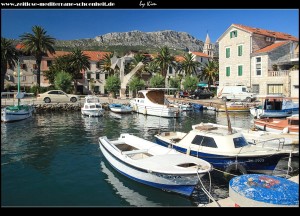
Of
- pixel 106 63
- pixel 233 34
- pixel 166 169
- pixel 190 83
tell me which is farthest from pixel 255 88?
pixel 166 169

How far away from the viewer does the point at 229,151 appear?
42.1 feet

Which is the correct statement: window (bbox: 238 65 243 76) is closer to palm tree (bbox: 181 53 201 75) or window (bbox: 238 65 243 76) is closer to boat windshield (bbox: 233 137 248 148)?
palm tree (bbox: 181 53 201 75)

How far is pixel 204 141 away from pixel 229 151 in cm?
134

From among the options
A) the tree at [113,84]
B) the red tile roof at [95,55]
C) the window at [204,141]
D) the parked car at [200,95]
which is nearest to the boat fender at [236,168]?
the window at [204,141]

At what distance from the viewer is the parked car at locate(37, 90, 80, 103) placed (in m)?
44.3

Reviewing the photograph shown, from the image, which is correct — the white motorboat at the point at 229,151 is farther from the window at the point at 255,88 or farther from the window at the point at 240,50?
the window at the point at 240,50

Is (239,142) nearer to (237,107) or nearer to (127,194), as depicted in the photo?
(127,194)

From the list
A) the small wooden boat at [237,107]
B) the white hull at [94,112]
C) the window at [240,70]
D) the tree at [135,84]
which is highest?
the window at [240,70]

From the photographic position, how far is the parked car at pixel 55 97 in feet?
145

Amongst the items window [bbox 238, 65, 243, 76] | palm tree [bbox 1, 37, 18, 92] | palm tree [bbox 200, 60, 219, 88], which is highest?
palm tree [bbox 200, 60, 219, 88]

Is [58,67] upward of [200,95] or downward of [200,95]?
upward

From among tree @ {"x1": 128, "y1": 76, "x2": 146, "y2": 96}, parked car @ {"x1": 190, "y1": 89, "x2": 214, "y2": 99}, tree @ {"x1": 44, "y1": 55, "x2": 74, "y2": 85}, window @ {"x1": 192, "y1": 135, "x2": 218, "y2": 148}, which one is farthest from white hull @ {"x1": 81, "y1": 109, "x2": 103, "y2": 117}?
parked car @ {"x1": 190, "y1": 89, "x2": 214, "y2": 99}

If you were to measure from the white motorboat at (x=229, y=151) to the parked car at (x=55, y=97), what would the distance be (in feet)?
116

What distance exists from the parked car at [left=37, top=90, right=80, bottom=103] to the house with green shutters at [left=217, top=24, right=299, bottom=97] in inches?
1095
